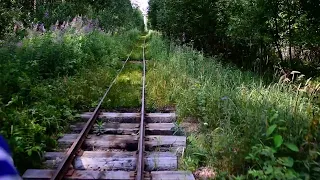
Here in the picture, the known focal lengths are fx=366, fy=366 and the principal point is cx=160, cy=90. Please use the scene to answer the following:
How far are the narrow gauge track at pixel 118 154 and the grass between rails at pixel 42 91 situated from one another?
34 cm

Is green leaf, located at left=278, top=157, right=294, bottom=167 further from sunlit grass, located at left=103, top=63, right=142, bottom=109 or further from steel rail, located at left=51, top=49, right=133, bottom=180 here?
sunlit grass, located at left=103, top=63, right=142, bottom=109

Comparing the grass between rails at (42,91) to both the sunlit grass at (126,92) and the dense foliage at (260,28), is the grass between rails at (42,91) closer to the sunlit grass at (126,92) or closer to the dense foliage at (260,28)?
the sunlit grass at (126,92)

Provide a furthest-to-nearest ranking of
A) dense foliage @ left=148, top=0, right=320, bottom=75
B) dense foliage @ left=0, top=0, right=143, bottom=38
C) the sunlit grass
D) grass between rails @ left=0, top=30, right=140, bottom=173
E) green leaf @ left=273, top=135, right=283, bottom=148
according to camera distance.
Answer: dense foliage @ left=0, top=0, right=143, bottom=38 < dense foliage @ left=148, top=0, right=320, bottom=75 < the sunlit grass < grass between rails @ left=0, top=30, right=140, bottom=173 < green leaf @ left=273, top=135, right=283, bottom=148

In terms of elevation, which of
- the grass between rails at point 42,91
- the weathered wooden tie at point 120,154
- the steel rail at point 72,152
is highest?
the grass between rails at point 42,91

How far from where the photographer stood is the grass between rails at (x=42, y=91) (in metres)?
5.52

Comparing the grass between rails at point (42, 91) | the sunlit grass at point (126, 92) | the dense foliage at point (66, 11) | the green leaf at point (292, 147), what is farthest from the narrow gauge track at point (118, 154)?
the dense foliage at point (66, 11)

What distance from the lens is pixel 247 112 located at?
18.3ft

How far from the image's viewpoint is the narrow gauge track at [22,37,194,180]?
486 cm

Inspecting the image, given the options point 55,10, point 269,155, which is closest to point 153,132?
point 269,155

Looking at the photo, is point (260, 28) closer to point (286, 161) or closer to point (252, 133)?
point (252, 133)

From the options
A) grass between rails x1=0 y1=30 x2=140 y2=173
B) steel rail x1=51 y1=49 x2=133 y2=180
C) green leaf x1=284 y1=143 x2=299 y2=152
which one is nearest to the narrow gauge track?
steel rail x1=51 y1=49 x2=133 y2=180

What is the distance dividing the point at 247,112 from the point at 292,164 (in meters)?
1.70

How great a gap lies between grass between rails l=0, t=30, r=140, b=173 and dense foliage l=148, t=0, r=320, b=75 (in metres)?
4.65

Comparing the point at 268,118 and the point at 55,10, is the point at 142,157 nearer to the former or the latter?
the point at 268,118
